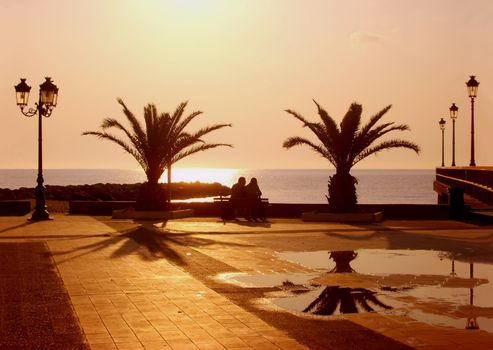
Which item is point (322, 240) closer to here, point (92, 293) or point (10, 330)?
point (92, 293)

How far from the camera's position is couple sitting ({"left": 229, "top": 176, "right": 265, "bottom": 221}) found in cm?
2681

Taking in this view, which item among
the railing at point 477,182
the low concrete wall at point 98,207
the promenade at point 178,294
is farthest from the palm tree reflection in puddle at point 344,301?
the railing at point 477,182

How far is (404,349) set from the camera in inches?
303

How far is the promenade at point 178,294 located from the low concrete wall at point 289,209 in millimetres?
7005

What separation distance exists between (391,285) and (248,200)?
592 inches

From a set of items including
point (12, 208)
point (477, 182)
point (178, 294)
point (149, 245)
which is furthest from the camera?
point (477, 182)

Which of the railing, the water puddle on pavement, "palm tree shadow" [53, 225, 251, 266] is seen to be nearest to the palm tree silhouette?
the water puddle on pavement

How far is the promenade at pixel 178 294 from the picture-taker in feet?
26.6

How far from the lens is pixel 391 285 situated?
1204 cm

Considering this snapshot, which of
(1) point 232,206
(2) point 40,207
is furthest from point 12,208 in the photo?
(1) point 232,206

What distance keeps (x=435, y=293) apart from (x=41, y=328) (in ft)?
17.8

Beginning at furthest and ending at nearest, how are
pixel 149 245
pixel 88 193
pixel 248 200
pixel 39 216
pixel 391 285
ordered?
pixel 88 193, pixel 248 200, pixel 39 216, pixel 149 245, pixel 391 285

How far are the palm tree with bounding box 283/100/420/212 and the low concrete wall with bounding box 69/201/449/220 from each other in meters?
1.96

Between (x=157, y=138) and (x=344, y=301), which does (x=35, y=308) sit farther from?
(x=157, y=138)
